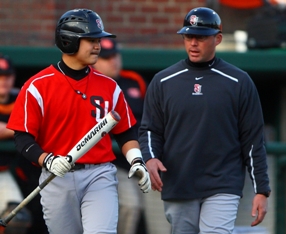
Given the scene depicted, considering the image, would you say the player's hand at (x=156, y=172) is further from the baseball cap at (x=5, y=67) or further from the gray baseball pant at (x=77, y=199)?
the baseball cap at (x=5, y=67)

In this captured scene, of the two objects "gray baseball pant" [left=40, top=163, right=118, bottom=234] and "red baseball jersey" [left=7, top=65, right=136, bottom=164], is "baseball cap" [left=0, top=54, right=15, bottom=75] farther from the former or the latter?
"gray baseball pant" [left=40, top=163, right=118, bottom=234]

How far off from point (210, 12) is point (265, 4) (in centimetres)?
387

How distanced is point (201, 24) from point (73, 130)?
1.23 meters

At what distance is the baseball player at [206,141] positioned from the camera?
17.2ft

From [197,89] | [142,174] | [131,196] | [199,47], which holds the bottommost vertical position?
[131,196]

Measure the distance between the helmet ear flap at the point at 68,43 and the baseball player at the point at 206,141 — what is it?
0.76m

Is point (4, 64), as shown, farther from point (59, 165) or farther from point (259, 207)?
point (259, 207)

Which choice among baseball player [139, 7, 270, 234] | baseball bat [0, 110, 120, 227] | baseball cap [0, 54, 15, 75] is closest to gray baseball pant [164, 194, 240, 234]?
baseball player [139, 7, 270, 234]

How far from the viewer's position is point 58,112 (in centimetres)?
493

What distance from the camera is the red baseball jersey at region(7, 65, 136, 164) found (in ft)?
16.1

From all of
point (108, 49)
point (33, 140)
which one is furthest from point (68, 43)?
point (108, 49)

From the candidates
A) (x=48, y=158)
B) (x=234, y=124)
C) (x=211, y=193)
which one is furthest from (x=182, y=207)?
(x=48, y=158)

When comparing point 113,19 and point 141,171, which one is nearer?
point 141,171

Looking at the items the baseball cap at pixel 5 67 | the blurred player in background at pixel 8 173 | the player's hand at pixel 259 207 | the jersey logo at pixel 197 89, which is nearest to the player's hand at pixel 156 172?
the jersey logo at pixel 197 89
